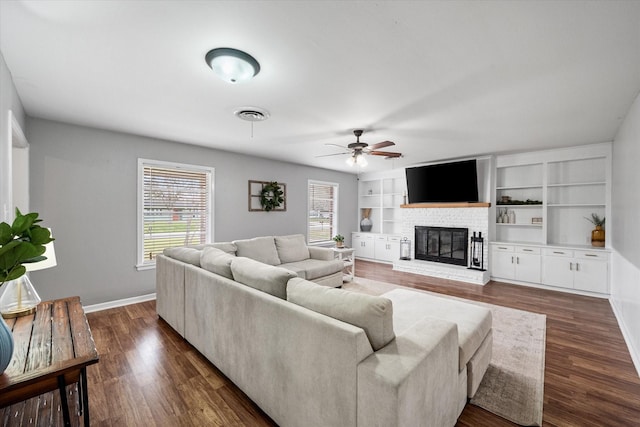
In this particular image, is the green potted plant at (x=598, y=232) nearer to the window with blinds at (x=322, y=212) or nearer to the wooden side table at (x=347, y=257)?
the wooden side table at (x=347, y=257)

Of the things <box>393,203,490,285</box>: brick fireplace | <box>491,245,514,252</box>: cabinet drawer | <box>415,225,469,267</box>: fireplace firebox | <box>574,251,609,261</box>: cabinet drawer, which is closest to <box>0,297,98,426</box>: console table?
<box>393,203,490,285</box>: brick fireplace

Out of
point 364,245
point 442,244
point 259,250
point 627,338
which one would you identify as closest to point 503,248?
point 442,244

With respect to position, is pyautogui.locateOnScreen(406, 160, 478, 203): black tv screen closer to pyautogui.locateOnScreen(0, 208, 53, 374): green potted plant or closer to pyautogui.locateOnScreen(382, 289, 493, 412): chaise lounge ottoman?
pyautogui.locateOnScreen(382, 289, 493, 412): chaise lounge ottoman

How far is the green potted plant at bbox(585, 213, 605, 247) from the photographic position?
450 centimetres

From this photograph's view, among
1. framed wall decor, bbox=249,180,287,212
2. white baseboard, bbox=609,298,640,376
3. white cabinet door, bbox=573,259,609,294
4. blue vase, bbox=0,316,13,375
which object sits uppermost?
framed wall decor, bbox=249,180,287,212

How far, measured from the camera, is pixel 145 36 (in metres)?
1.76

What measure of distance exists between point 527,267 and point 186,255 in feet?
18.3

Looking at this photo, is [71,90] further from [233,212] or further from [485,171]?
[485,171]

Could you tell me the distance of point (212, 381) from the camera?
2.18 m

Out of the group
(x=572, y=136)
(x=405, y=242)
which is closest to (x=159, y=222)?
(x=405, y=242)

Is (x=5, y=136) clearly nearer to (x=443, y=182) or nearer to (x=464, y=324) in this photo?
(x=464, y=324)

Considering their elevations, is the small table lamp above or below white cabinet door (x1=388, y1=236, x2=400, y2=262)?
above

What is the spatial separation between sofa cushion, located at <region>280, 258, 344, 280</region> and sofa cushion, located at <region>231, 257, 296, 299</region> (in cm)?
192

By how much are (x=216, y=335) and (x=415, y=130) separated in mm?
3394
